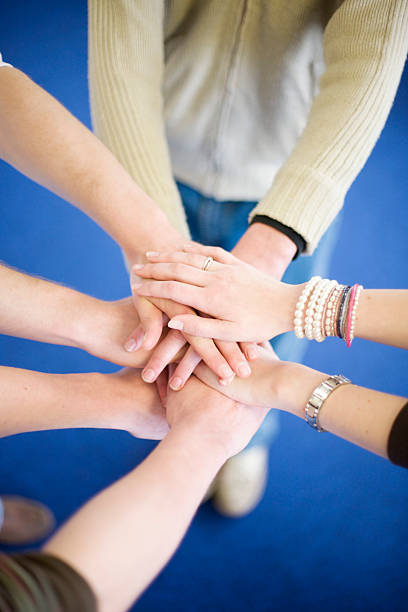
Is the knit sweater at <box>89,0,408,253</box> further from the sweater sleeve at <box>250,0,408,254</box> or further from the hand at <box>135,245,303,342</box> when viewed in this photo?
the hand at <box>135,245,303,342</box>

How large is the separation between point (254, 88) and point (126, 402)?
2.39ft

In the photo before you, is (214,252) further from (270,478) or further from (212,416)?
(270,478)

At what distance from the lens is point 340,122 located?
97cm

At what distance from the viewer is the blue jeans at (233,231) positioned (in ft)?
4.02

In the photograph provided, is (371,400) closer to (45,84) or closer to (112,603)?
(112,603)

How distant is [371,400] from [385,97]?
0.61 metres

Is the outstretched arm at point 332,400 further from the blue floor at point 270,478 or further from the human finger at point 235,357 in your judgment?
the blue floor at point 270,478

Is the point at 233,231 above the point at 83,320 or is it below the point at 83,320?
above

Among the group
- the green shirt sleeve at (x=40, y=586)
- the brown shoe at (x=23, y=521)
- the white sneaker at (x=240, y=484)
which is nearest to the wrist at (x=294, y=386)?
the green shirt sleeve at (x=40, y=586)

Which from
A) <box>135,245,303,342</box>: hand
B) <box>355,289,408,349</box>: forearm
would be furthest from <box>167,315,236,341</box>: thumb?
<box>355,289,408,349</box>: forearm

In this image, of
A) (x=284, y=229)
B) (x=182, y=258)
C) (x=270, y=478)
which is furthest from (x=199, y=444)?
(x=270, y=478)

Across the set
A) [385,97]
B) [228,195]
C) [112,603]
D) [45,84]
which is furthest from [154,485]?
[45,84]

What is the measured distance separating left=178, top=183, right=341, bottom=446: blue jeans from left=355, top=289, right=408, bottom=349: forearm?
41cm

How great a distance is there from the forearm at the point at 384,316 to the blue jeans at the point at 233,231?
41 centimetres
